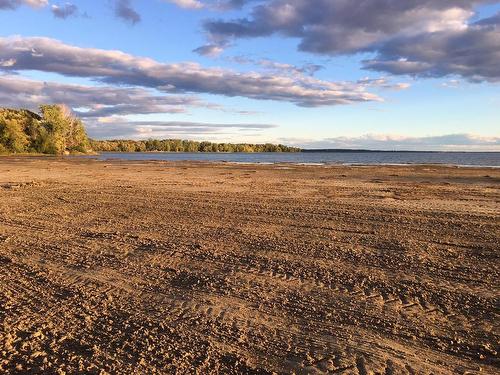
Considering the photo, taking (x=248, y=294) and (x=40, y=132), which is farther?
(x=40, y=132)

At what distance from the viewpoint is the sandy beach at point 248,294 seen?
3.80 metres

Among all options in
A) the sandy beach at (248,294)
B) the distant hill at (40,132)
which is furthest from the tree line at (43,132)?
the sandy beach at (248,294)

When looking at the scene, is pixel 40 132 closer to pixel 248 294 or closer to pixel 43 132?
pixel 43 132

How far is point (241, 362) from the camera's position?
3721 mm

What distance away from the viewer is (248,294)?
5340mm

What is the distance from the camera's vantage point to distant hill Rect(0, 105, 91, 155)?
78500 millimetres

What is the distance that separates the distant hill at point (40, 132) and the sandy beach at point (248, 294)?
3103 inches

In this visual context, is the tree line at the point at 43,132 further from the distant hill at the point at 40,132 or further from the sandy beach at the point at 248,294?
the sandy beach at the point at 248,294

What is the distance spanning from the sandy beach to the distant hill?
78.8 metres

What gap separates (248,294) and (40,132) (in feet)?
303

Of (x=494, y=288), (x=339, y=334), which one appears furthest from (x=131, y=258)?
(x=494, y=288)

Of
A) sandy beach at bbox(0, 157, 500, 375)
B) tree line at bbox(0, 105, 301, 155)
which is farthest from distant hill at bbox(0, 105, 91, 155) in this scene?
sandy beach at bbox(0, 157, 500, 375)

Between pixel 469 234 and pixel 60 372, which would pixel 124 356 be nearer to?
pixel 60 372

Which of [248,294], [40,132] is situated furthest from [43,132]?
[248,294]
